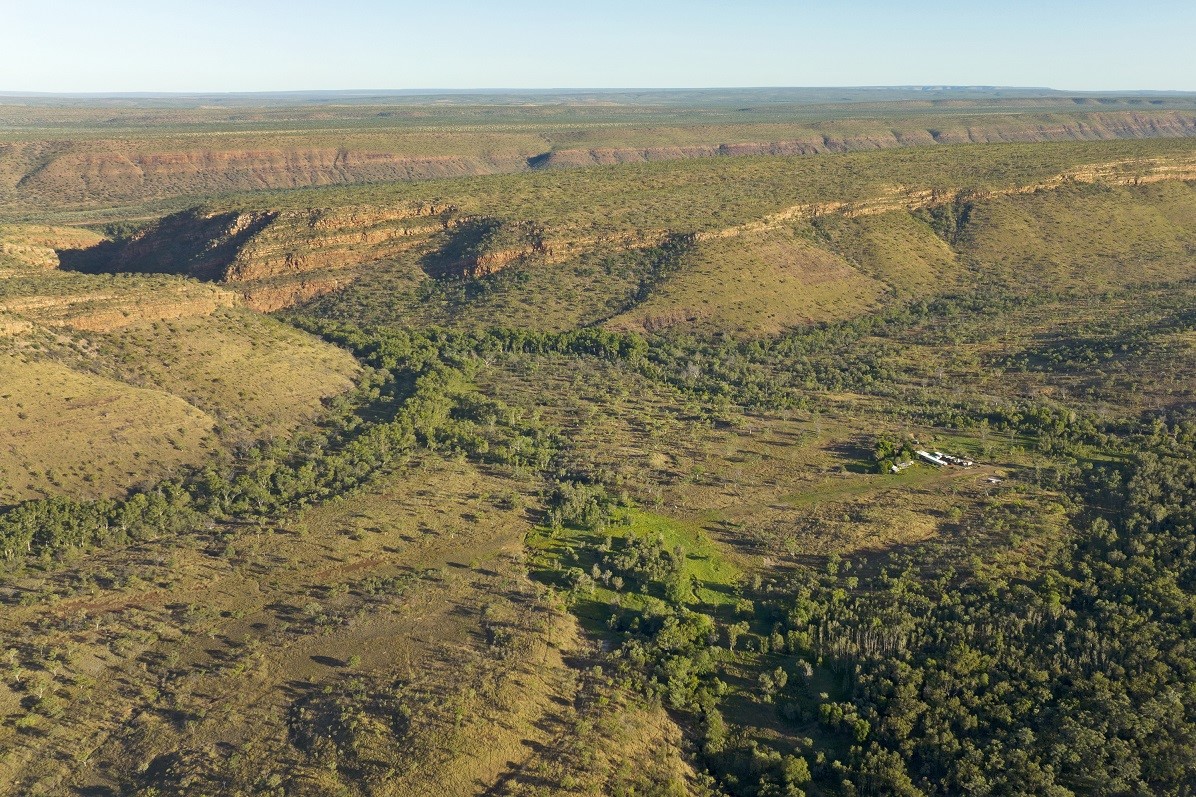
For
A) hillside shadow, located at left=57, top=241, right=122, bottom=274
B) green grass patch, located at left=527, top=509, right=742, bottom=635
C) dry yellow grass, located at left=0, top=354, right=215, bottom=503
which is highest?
hillside shadow, located at left=57, top=241, right=122, bottom=274

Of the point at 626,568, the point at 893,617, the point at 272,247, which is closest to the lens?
the point at 893,617

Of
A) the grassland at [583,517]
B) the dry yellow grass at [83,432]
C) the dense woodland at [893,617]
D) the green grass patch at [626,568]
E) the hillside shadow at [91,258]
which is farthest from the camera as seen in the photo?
the hillside shadow at [91,258]

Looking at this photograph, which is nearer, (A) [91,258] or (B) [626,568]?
(B) [626,568]

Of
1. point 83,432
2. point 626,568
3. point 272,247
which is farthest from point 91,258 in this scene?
point 626,568

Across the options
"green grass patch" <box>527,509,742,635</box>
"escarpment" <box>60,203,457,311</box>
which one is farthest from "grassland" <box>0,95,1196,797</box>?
"escarpment" <box>60,203,457,311</box>

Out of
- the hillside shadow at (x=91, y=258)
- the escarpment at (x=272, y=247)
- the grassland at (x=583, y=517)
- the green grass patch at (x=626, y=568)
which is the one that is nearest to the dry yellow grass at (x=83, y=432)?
the grassland at (x=583, y=517)

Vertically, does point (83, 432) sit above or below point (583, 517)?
above

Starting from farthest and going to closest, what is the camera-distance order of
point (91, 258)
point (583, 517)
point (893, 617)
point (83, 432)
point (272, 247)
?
point (91, 258)
point (272, 247)
point (83, 432)
point (583, 517)
point (893, 617)

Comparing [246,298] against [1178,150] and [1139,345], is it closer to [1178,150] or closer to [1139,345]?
[1139,345]

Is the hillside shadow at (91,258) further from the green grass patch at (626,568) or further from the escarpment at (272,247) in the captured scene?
the green grass patch at (626,568)

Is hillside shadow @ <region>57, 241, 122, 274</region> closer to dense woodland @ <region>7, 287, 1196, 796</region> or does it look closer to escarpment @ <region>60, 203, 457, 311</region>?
escarpment @ <region>60, 203, 457, 311</region>

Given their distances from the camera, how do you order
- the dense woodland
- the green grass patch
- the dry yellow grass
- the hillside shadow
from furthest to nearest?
the hillside shadow, the dry yellow grass, the green grass patch, the dense woodland

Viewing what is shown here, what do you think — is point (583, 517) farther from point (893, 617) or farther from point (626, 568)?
point (893, 617)
